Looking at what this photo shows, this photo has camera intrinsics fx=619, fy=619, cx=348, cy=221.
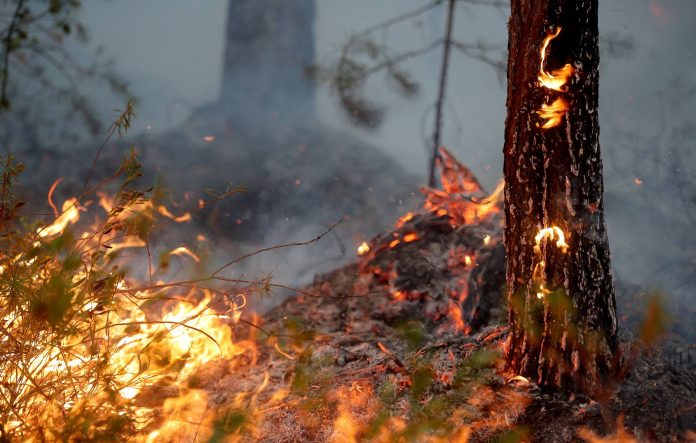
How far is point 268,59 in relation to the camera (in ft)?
29.9

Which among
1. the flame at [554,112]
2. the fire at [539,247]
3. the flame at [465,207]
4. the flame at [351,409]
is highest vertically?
the flame at [554,112]

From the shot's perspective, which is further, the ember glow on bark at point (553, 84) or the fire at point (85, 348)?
the ember glow on bark at point (553, 84)

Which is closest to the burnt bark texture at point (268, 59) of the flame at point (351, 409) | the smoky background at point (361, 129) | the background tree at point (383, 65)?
the smoky background at point (361, 129)

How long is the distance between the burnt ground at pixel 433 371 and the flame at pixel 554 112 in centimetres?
102

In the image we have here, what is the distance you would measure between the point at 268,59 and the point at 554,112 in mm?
7115

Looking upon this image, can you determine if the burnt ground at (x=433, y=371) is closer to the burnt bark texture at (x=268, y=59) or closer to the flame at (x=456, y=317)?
the flame at (x=456, y=317)

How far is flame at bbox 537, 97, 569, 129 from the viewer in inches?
101

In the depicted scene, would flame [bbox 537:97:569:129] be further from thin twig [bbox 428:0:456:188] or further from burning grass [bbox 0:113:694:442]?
thin twig [bbox 428:0:456:188]

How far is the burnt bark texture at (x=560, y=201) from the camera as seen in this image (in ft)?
8.39

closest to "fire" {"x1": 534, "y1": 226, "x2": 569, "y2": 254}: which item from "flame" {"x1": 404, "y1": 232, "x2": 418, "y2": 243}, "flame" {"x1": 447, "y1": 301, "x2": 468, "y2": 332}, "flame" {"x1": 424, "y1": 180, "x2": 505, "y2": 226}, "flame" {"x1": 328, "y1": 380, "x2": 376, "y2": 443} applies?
"flame" {"x1": 328, "y1": 380, "x2": 376, "y2": 443}

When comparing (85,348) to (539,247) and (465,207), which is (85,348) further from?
(465,207)

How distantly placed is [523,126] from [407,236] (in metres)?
1.98

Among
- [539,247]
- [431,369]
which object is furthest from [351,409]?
[539,247]

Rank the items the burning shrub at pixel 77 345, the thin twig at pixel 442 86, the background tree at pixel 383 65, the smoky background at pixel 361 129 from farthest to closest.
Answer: the thin twig at pixel 442 86, the background tree at pixel 383 65, the smoky background at pixel 361 129, the burning shrub at pixel 77 345
